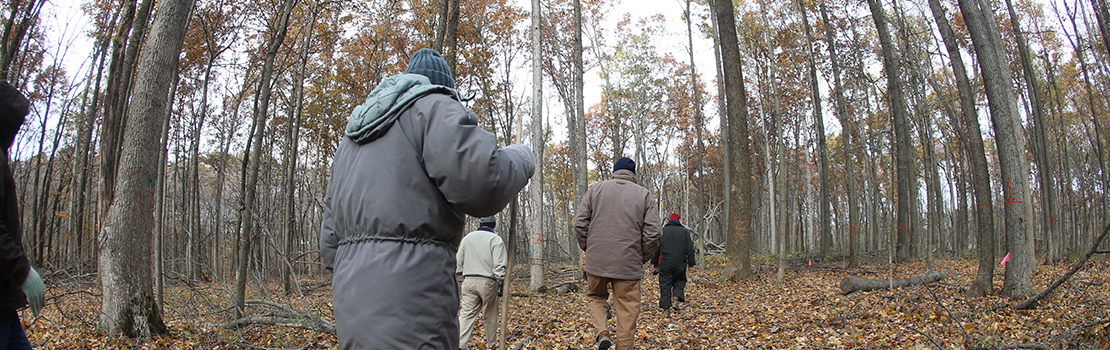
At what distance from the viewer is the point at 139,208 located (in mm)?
5418

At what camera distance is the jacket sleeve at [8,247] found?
1.86 metres

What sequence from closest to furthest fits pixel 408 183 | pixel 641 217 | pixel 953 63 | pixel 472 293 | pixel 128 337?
pixel 408 183
pixel 641 217
pixel 128 337
pixel 472 293
pixel 953 63

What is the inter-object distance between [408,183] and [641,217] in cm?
340

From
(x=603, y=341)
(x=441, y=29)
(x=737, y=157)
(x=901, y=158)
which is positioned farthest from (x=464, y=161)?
(x=901, y=158)

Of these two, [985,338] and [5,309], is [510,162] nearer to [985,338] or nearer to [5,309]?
[5,309]

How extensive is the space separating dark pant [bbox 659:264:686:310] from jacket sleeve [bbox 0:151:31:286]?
7195 millimetres

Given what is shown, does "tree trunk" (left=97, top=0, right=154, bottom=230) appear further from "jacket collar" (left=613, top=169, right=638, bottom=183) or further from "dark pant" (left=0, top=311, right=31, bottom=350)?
"jacket collar" (left=613, top=169, right=638, bottom=183)

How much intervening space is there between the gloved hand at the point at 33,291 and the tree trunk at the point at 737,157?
36.1 ft

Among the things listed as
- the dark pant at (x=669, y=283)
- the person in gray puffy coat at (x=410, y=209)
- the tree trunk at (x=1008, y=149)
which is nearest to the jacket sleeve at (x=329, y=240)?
the person in gray puffy coat at (x=410, y=209)

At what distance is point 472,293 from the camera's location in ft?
19.0

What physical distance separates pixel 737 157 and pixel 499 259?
7.29 meters

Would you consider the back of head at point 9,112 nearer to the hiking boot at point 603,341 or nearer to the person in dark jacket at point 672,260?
the hiking boot at point 603,341

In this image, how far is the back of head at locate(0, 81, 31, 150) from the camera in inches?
78.0

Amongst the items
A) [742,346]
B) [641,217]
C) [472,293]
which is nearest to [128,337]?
[472,293]
